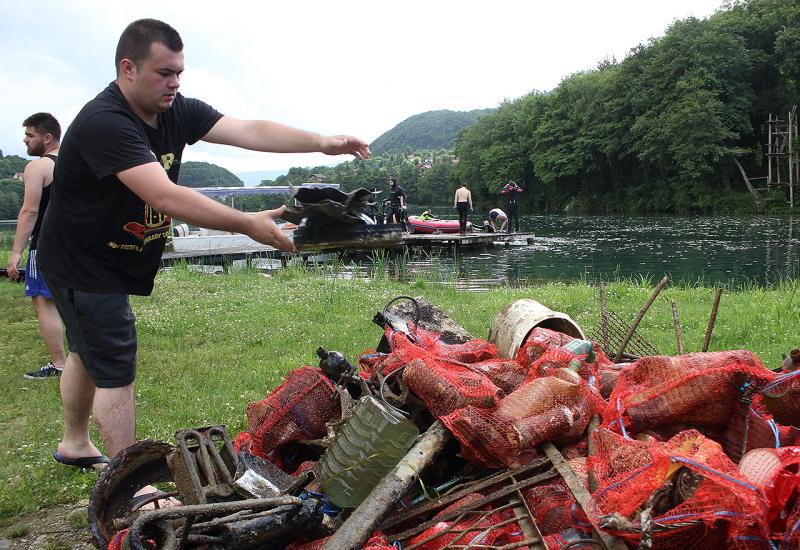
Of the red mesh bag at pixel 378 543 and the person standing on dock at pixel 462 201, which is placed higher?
the person standing on dock at pixel 462 201

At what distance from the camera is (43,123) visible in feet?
17.4

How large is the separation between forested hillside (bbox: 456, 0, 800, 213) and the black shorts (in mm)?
44675

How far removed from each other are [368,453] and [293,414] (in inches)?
32.0

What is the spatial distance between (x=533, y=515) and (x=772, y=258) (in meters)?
19.6

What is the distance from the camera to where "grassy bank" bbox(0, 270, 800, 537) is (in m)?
4.23

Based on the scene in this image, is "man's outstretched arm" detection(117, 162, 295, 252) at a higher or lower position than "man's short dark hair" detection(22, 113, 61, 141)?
lower

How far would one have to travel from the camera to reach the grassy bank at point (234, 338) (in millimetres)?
4234

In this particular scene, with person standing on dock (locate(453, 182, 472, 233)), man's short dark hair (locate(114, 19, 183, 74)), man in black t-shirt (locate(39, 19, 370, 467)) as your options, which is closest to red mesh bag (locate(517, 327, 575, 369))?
man in black t-shirt (locate(39, 19, 370, 467))

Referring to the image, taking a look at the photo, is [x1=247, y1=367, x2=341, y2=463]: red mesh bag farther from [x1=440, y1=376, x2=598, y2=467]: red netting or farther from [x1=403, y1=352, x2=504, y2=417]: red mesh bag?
[x1=440, y1=376, x2=598, y2=467]: red netting

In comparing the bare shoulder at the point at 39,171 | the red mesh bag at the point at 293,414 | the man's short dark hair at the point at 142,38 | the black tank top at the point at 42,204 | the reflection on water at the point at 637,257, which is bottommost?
the reflection on water at the point at 637,257

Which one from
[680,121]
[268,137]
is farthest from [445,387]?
[680,121]

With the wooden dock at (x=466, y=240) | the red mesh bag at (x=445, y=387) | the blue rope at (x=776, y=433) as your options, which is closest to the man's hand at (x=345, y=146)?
the red mesh bag at (x=445, y=387)

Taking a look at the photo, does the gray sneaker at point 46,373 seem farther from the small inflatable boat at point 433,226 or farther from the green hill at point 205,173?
the green hill at point 205,173

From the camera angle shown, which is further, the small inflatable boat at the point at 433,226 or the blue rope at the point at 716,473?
the small inflatable boat at the point at 433,226
